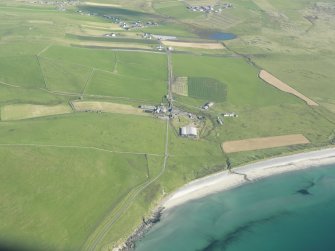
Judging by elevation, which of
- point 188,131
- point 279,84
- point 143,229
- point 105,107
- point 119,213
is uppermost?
point 188,131

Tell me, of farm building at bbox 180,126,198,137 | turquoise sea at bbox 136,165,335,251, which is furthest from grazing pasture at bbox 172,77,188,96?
turquoise sea at bbox 136,165,335,251

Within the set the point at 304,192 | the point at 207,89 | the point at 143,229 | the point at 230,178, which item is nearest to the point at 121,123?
the point at 230,178

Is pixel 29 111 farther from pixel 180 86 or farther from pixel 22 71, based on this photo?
pixel 180 86

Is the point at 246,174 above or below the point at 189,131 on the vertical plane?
below

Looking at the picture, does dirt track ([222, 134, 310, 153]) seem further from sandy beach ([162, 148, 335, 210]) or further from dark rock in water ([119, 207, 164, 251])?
dark rock in water ([119, 207, 164, 251])

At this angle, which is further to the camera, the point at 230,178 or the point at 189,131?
the point at 189,131

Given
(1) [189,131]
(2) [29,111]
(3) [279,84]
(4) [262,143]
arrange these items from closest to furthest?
(1) [189,131]
(4) [262,143]
(2) [29,111]
(3) [279,84]
